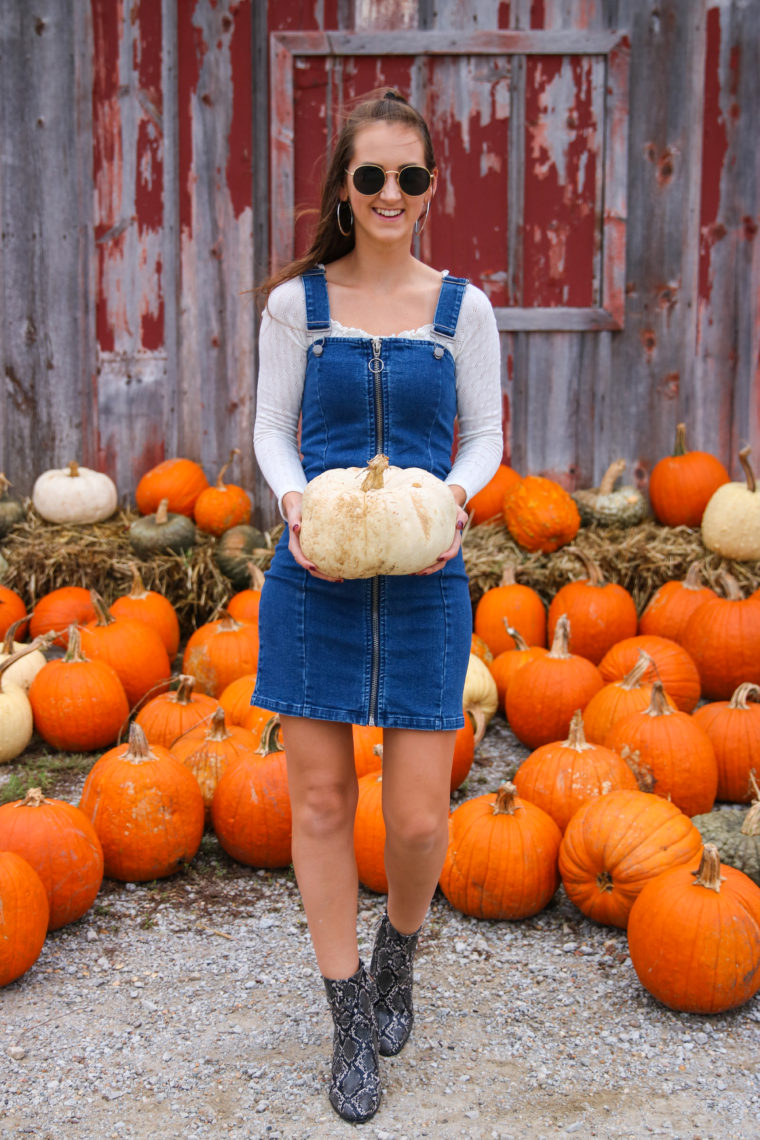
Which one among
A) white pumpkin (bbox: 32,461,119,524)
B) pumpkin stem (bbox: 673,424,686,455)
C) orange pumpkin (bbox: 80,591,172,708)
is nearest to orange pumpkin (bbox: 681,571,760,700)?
pumpkin stem (bbox: 673,424,686,455)

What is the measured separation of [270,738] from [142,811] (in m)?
0.46

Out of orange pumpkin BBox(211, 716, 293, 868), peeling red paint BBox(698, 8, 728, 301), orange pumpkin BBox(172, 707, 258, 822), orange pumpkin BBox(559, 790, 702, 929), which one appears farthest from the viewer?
peeling red paint BBox(698, 8, 728, 301)

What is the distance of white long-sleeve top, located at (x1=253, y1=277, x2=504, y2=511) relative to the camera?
→ 2402 millimetres

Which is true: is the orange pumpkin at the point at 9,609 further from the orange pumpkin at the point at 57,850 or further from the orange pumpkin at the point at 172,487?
the orange pumpkin at the point at 57,850

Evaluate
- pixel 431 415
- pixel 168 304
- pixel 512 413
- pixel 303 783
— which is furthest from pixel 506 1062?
pixel 168 304

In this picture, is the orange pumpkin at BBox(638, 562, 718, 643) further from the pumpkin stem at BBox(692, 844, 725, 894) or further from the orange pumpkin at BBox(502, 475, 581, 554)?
the pumpkin stem at BBox(692, 844, 725, 894)

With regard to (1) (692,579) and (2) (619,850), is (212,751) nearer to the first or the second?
(2) (619,850)

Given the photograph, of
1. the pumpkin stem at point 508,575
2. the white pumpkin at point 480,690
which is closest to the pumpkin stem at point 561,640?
the white pumpkin at point 480,690

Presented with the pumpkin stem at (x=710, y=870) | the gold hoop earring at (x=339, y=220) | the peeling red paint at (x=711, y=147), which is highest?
the peeling red paint at (x=711, y=147)

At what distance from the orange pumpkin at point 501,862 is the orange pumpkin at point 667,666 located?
1316 millimetres

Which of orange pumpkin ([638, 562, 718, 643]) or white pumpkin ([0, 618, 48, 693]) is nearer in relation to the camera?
white pumpkin ([0, 618, 48, 693])

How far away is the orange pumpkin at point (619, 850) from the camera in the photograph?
9.97 ft

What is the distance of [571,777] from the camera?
11.4ft

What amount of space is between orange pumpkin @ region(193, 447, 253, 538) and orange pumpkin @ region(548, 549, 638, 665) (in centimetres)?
190
